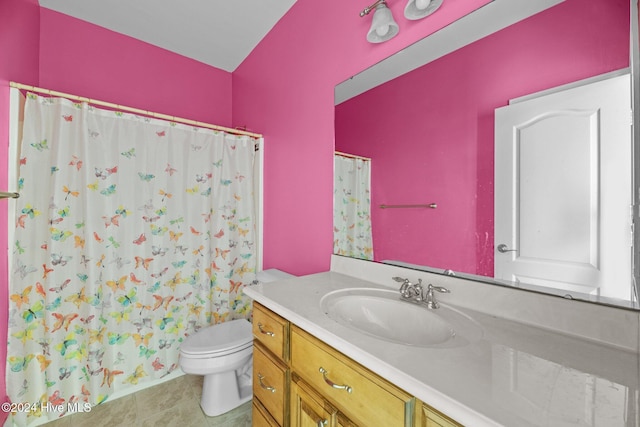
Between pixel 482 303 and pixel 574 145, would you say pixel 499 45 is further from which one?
pixel 482 303

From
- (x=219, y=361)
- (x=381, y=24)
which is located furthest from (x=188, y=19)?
(x=219, y=361)

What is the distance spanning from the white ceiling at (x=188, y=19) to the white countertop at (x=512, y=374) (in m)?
2.13

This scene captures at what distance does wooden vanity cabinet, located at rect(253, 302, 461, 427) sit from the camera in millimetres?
569

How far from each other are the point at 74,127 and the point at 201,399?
1.82 m

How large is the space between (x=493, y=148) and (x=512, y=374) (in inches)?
26.9

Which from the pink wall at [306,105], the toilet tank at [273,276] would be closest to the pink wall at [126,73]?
the pink wall at [306,105]

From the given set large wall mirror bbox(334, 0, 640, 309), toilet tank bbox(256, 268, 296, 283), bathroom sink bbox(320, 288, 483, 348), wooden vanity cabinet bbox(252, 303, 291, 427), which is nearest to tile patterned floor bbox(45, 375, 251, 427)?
wooden vanity cabinet bbox(252, 303, 291, 427)

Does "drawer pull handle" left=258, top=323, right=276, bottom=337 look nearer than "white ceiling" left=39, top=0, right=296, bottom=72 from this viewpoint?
Yes

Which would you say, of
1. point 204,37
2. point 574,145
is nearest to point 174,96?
point 204,37

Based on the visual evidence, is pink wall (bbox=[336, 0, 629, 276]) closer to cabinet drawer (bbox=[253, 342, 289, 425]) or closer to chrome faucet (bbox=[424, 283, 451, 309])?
chrome faucet (bbox=[424, 283, 451, 309])

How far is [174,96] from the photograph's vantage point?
2.36 meters

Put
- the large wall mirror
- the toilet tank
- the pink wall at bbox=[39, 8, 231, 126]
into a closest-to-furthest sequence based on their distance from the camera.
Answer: the large wall mirror
the toilet tank
the pink wall at bbox=[39, 8, 231, 126]

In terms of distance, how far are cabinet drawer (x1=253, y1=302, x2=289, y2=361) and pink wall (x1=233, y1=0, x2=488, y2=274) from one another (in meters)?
0.54

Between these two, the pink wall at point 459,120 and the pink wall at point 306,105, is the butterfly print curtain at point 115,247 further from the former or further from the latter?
the pink wall at point 459,120
